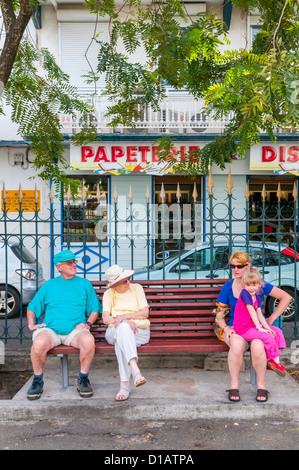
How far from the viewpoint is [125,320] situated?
4.71 meters

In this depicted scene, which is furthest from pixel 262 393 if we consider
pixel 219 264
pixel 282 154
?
pixel 282 154

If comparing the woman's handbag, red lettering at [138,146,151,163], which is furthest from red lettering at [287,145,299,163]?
the woman's handbag

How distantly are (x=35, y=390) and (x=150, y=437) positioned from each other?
48.0 inches

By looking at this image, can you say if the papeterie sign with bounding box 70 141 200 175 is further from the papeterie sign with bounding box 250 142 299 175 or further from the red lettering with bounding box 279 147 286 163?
the red lettering with bounding box 279 147 286 163

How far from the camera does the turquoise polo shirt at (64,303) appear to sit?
4766mm

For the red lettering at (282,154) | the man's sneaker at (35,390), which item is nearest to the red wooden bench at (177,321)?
the man's sneaker at (35,390)

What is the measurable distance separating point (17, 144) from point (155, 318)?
9592 mm

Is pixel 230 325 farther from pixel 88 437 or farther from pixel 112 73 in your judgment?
pixel 112 73

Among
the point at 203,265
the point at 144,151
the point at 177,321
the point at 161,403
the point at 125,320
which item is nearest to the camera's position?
the point at 161,403

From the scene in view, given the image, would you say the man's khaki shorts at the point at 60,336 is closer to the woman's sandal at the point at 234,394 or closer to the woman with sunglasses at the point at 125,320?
the woman with sunglasses at the point at 125,320

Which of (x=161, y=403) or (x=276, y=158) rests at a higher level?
(x=276, y=158)

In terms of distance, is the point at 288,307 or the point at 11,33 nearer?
the point at 11,33

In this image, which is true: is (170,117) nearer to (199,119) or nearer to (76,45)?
(199,119)

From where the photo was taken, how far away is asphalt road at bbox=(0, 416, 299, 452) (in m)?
3.78
